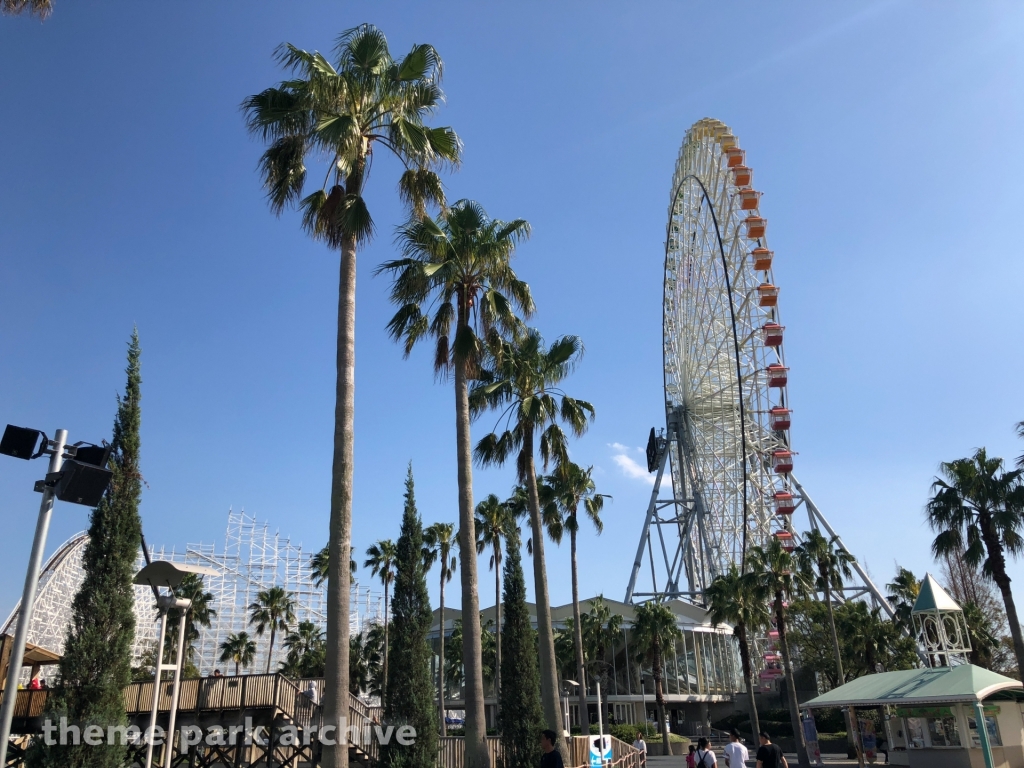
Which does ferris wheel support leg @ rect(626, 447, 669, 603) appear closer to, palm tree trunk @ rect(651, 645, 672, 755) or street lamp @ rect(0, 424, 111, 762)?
palm tree trunk @ rect(651, 645, 672, 755)

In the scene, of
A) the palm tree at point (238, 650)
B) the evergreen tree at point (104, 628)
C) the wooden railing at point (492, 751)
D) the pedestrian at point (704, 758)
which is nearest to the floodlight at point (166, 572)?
the evergreen tree at point (104, 628)

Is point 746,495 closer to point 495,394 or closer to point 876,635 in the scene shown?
point 876,635

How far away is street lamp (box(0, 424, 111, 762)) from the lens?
8.60 m

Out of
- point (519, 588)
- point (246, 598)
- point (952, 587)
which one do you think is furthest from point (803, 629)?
point (246, 598)

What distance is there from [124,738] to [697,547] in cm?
5249

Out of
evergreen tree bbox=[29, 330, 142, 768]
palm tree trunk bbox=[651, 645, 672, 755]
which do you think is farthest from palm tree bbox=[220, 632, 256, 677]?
evergreen tree bbox=[29, 330, 142, 768]

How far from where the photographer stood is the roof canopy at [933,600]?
84.9ft

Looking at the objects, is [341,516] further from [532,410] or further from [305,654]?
[305,654]

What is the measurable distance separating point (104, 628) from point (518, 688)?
9.23 m

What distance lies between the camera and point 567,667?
2057 inches

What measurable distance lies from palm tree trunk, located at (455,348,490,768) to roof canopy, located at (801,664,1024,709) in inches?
552

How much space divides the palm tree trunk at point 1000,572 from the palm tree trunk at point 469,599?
18.1 m

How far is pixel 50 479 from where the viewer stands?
8.95 metres

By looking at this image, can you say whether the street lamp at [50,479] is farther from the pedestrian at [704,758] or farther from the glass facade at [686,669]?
the glass facade at [686,669]
